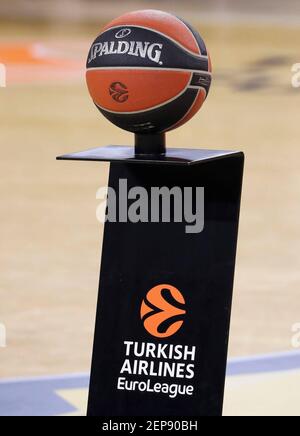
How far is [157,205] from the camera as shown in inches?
117

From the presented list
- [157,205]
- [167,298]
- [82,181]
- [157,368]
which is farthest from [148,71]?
[82,181]

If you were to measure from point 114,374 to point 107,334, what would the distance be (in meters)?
0.12

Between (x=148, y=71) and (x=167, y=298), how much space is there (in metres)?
0.66

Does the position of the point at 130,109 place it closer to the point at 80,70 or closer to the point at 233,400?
the point at 233,400

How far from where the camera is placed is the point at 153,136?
296cm

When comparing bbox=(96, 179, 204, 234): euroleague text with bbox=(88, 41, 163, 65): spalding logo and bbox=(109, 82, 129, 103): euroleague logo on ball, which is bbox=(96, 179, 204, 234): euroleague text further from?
bbox=(88, 41, 163, 65): spalding logo

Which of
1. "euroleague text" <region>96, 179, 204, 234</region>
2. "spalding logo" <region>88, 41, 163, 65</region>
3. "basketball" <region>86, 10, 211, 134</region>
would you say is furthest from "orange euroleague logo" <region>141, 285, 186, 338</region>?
"spalding logo" <region>88, 41, 163, 65</region>

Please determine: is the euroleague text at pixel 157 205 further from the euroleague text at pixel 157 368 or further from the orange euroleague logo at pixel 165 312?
the euroleague text at pixel 157 368

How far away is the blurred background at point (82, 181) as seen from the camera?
489cm

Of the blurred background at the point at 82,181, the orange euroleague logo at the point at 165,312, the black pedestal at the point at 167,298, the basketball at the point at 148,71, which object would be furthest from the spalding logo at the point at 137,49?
the blurred background at the point at 82,181

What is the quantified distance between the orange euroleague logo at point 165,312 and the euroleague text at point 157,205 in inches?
7.4

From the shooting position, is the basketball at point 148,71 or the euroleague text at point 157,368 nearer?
the basketball at point 148,71

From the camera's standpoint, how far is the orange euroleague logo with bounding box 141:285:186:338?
2.98m

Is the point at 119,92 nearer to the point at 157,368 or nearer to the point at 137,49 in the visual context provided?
the point at 137,49
